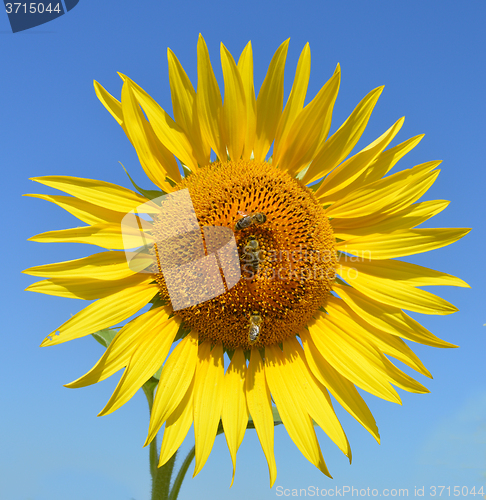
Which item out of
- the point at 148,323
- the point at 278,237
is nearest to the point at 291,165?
the point at 278,237

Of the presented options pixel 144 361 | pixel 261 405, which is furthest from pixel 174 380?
pixel 261 405

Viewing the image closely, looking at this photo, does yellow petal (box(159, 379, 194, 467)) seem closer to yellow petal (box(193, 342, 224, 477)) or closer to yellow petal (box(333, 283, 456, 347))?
yellow petal (box(193, 342, 224, 477))

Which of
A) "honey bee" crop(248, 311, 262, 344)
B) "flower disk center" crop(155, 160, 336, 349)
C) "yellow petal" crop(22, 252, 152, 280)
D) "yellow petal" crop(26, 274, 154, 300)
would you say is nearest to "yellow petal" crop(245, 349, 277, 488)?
"flower disk center" crop(155, 160, 336, 349)

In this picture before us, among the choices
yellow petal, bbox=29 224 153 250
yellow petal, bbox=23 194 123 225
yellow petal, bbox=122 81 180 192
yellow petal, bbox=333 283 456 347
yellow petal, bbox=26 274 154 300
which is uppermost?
yellow petal, bbox=122 81 180 192

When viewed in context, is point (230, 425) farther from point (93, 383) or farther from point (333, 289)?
point (333, 289)

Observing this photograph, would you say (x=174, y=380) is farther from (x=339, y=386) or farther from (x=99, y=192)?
(x=99, y=192)
